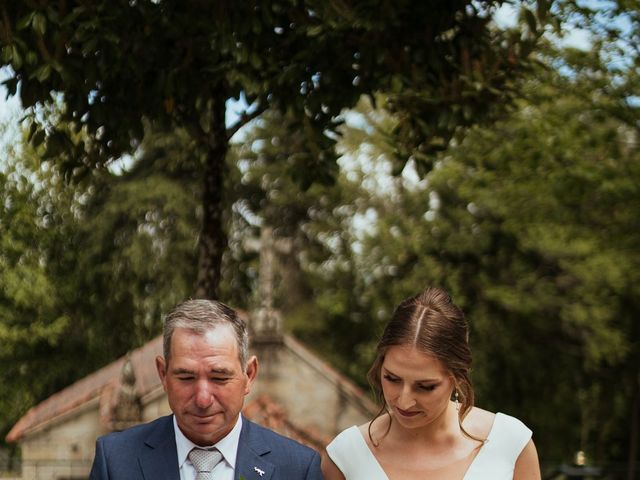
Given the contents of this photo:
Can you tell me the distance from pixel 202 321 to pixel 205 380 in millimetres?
207

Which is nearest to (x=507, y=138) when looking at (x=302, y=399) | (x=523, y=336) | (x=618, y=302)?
(x=618, y=302)

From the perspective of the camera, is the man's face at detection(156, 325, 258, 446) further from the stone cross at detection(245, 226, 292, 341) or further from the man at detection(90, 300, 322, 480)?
the stone cross at detection(245, 226, 292, 341)

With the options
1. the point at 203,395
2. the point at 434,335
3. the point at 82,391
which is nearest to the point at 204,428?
the point at 203,395

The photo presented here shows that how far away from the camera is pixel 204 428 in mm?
3984

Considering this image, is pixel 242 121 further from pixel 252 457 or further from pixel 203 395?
pixel 203 395

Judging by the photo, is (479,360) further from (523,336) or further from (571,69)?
(571,69)

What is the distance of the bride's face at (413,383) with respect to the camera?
4.38 m

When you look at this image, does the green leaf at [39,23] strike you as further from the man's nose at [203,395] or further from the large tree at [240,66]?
the man's nose at [203,395]

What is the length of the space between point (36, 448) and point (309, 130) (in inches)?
1063

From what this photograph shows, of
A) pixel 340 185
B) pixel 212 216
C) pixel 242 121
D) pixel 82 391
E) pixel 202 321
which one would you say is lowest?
pixel 202 321

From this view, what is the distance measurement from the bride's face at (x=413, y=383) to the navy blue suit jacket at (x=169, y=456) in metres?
0.40

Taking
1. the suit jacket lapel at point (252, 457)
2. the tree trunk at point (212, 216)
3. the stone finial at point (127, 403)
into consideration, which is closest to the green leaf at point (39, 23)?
the tree trunk at point (212, 216)

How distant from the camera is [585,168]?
18234 millimetres

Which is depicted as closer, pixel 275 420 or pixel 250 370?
pixel 250 370
